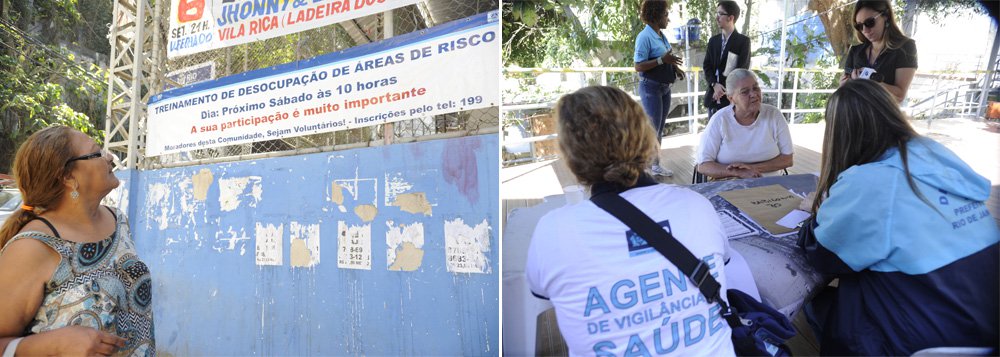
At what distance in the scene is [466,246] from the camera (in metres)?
2.61

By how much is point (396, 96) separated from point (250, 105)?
111cm

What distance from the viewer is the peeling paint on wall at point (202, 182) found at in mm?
3572

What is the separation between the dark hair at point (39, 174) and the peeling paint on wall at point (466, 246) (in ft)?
4.73

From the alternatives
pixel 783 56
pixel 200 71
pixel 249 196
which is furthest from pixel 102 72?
pixel 783 56

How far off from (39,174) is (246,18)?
71.0 inches

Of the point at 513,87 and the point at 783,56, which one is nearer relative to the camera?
the point at 783,56

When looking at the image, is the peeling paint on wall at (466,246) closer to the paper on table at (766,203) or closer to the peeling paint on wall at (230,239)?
the paper on table at (766,203)

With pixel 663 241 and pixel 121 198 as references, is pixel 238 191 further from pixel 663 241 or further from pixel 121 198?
pixel 663 241

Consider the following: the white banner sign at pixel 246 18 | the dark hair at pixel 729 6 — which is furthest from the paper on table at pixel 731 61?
the white banner sign at pixel 246 18

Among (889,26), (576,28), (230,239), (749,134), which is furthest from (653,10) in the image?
(230,239)

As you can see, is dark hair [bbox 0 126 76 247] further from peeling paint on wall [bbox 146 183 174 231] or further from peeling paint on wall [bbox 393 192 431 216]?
peeling paint on wall [bbox 146 183 174 231]

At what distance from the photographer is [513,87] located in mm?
6402

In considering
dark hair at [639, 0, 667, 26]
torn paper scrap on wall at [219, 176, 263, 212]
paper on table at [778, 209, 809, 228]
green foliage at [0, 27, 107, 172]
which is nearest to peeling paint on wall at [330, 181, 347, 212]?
torn paper scrap on wall at [219, 176, 263, 212]

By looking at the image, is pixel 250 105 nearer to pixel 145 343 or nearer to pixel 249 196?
pixel 249 196
